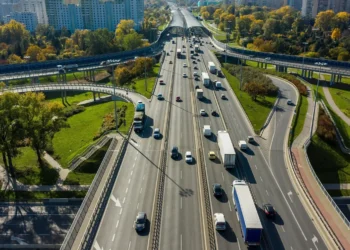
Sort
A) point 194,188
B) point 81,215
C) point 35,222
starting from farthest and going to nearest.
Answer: point 35,222 < point 194,188 < point 81,215

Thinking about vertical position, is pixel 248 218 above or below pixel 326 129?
above

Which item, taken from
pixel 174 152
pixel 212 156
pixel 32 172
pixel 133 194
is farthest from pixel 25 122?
pixel 212 156

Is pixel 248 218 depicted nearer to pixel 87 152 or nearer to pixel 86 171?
pixel 86 171

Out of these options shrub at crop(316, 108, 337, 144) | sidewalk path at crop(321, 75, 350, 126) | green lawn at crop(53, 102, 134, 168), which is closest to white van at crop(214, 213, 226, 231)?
green lawn at crop(53, 102, 134, 168)

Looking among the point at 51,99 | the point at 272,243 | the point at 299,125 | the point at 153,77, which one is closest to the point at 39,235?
the point at 272,243

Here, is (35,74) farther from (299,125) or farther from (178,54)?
(299,125)

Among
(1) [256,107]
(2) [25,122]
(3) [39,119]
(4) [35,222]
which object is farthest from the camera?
(1) [256,107]
